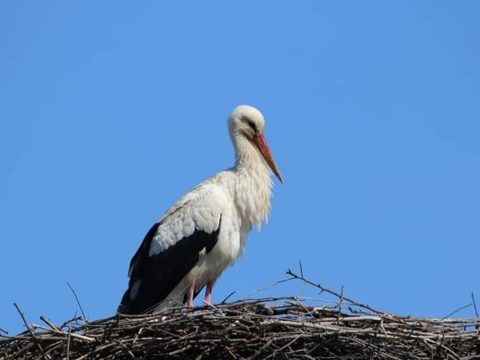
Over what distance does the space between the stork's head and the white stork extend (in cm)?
33

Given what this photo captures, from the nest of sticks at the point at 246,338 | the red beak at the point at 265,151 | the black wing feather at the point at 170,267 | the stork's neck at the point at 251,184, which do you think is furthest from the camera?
the red beak at the point at 265,151

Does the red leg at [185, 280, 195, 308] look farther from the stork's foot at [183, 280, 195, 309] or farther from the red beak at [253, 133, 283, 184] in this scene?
the red beak at [253, 133, 283, 184]

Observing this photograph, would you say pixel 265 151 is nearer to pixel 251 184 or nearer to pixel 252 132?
pixel 252 132

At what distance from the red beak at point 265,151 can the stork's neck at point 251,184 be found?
3 cm

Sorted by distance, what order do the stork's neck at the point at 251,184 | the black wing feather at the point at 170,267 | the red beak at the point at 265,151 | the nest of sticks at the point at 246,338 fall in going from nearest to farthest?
1. the nest of sticks at the point at 246,338
2. the black wing feather at the point at 170,267
3. the stork's neck at the point at 251,184
4. the red beak at the point at 265,151

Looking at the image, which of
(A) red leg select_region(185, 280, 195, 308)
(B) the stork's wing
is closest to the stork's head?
(B) the stork's wing

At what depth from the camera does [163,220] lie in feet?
28.3

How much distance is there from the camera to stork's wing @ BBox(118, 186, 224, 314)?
8438 millimetres

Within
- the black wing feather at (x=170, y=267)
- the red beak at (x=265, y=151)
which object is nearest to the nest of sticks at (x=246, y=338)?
the black wing feather at (x=170, y=267)

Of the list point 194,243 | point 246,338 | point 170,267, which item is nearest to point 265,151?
point 194,243

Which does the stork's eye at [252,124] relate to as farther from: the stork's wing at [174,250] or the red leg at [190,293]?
the red leg at [190,293]

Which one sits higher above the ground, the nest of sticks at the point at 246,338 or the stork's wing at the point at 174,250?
the stork's wing at the point at 174,250

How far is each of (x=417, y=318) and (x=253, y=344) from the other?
86cm

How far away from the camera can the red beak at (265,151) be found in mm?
9062
